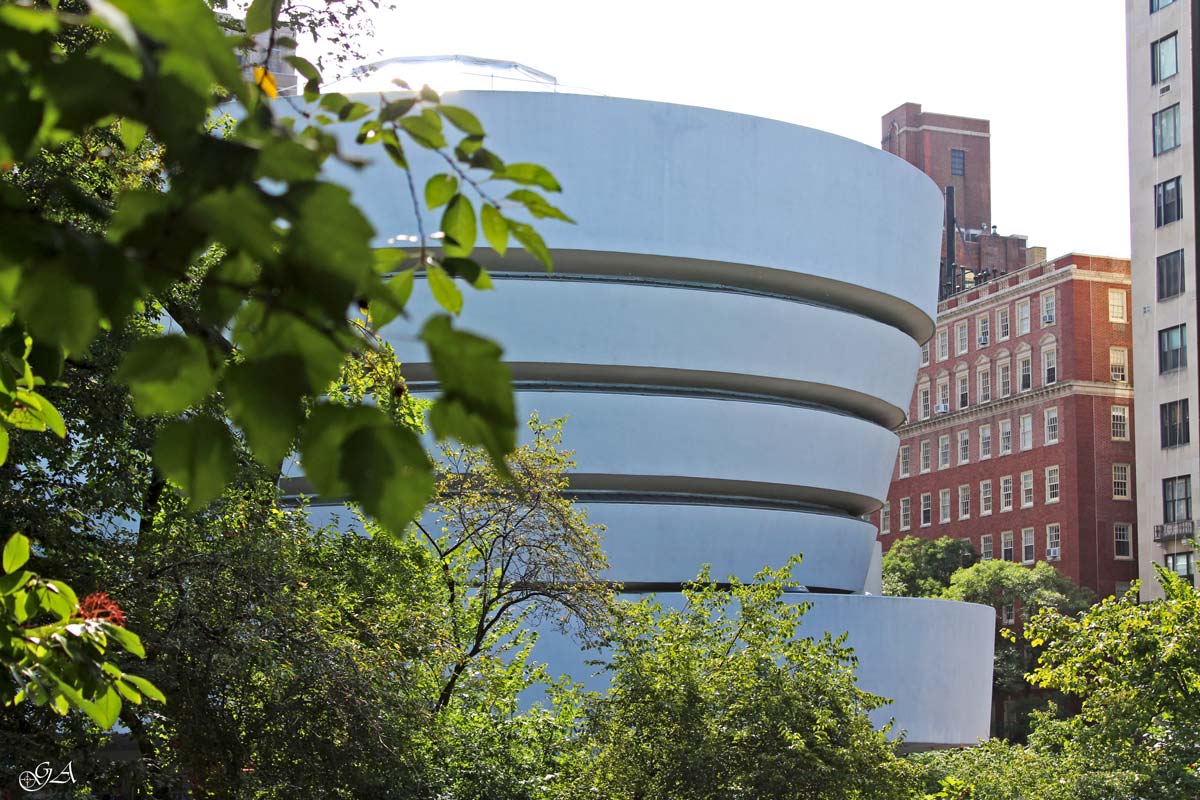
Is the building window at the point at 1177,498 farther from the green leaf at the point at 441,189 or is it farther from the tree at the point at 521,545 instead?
the green leaf at the point at 441,189

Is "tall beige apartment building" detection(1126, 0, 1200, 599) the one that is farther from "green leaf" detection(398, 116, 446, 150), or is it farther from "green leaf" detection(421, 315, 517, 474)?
"green leaf" detection(421, 315, 517, 474)

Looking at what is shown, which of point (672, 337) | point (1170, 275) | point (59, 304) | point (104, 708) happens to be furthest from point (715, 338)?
point (1170, 275)

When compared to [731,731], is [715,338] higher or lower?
higher

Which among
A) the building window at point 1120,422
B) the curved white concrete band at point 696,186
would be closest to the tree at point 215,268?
the curved white concrete band at point 696,186

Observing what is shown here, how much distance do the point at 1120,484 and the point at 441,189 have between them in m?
77.3

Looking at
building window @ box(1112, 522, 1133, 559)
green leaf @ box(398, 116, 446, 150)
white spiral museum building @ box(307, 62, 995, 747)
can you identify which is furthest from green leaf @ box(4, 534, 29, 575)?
building window @ box(1112, 522, 1133, 559)

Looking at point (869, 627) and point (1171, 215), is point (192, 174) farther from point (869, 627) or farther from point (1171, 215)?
point (1171, 215)

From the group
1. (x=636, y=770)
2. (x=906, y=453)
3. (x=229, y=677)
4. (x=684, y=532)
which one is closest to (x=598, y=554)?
(x=636, y=770)

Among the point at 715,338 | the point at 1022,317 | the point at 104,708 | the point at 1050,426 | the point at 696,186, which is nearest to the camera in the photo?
the point at 104,708

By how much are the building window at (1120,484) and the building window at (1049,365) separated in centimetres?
614

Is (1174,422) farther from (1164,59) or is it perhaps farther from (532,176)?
(532,176)

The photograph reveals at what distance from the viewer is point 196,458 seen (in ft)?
6.24

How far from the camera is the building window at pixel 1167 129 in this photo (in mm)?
61406

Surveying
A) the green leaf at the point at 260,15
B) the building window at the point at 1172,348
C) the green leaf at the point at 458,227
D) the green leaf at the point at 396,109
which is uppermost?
the building window at the point at 1172,348
